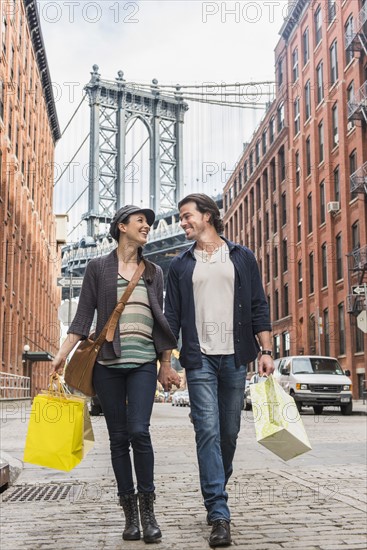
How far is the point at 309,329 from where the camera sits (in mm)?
40656

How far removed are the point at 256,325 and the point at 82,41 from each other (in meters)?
9.39

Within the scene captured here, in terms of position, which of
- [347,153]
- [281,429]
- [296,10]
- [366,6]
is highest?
[296,10]

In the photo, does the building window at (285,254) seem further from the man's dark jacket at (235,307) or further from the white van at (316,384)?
the man's dark jacket at (235,307)

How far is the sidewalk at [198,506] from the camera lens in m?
4.21

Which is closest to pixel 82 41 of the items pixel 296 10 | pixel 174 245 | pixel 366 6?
pixel 366 6

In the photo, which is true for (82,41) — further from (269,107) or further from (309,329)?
(269,107)

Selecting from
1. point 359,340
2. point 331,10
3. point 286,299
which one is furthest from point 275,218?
point 359,340

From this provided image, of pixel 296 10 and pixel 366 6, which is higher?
pixel 296 10

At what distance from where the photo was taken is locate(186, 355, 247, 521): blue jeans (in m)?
4.20

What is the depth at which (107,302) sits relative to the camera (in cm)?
436

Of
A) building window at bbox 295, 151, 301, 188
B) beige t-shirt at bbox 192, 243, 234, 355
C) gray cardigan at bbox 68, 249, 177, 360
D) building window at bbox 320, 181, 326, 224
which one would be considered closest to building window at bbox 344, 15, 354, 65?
building window at bbox 320, 181, 326, 224

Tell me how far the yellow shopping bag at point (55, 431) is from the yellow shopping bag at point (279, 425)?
1024 mm

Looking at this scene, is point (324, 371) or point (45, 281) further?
point (45, 281)

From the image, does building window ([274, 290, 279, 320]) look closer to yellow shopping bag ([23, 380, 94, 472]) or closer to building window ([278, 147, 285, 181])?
building window ([278, 147, 285, 181])
